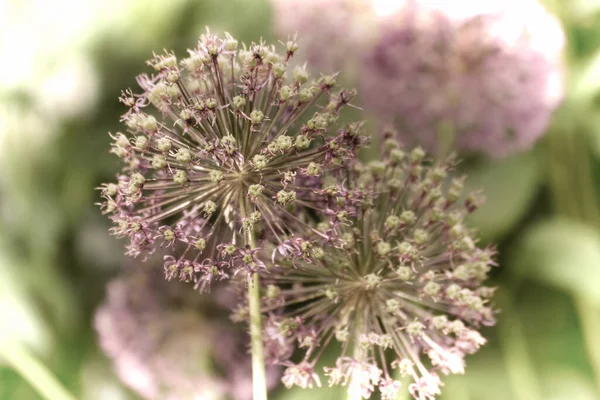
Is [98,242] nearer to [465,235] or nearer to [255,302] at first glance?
[255,302]

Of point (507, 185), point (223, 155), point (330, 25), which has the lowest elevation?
point (223, 155)

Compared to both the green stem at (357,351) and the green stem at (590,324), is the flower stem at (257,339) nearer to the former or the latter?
the green stem at (357,351)

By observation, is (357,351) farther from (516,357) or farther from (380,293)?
(516,357)

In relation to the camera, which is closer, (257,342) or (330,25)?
(257,342)

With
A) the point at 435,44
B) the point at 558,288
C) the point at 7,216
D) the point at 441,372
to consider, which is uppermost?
the point at 435,44

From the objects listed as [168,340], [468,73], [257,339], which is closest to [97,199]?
[168,340]

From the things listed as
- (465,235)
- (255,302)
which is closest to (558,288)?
(465,235)
